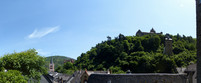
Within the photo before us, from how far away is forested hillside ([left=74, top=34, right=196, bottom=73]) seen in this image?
235 feet

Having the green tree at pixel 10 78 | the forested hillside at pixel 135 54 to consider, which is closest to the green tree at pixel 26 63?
the green tree at pixel 10 78

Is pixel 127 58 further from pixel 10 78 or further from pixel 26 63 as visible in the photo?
pixel 10 78

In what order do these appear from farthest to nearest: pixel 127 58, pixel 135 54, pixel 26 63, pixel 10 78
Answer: pixel 135 54
pixel 127 58
pixel 26 63
pixel 10 78

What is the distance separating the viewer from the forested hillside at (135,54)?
71750 millimetres

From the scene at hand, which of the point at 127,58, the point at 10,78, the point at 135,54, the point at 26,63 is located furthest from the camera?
the point at 135,54

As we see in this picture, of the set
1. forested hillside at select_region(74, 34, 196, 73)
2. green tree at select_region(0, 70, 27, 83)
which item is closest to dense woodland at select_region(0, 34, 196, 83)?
forested hillside at select_region(74, 34, 196, 73)

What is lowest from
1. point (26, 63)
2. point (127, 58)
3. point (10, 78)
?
point (10, 78)

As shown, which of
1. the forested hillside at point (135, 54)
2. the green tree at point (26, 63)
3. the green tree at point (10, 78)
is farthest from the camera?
the forested hillside at point (135, 54)

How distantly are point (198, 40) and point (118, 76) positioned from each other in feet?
36.9

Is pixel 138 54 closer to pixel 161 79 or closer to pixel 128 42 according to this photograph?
pixel 128 42

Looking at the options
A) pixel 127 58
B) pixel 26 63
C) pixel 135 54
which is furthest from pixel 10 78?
pixel 135 54

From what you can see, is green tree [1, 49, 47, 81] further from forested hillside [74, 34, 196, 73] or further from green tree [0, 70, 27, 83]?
forested hillside [74, 34, 196, 73]

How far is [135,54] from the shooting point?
86.9 metres

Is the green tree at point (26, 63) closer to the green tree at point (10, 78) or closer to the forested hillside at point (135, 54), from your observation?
the green tree at point (10, 78)
